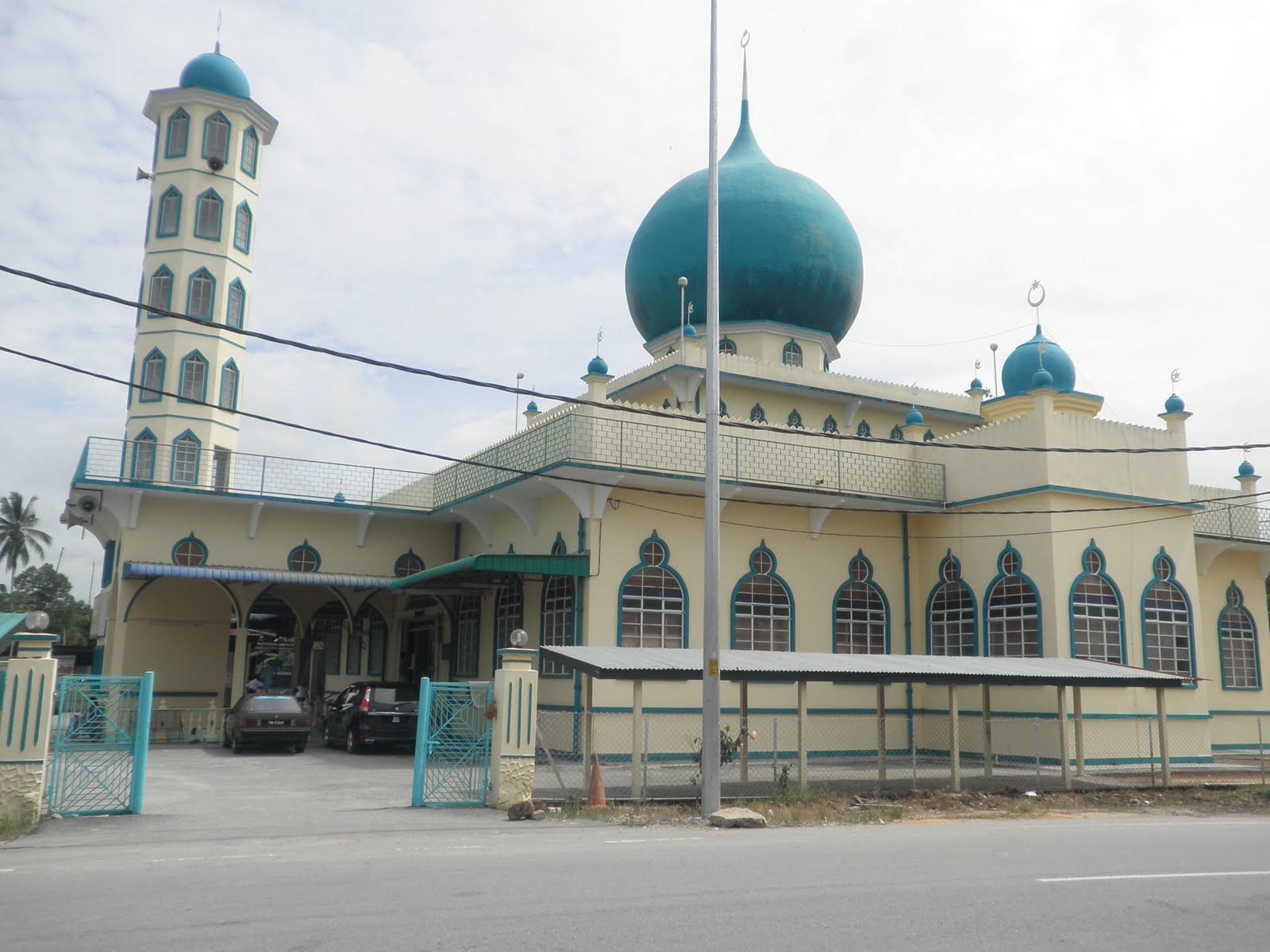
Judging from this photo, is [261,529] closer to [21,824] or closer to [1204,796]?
[21,824]

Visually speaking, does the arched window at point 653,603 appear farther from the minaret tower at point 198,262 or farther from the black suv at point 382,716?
the minaret tower at point 198,262

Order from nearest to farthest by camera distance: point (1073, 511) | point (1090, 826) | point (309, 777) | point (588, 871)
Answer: point (588, 871) < point (1090, 826) < point (309, 777) < point (1073, 511)

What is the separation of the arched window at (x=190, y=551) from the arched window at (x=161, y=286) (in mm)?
5840

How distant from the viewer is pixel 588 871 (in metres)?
8.07

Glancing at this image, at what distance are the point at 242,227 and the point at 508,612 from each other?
12.2 metres

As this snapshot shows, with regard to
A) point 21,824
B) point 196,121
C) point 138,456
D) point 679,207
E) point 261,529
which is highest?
point 196,121

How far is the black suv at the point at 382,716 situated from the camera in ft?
66.6

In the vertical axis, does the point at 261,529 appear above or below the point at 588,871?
above

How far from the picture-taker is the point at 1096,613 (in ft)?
65.2

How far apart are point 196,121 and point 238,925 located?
974 inches

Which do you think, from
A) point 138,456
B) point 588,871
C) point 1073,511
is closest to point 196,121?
point 138,456

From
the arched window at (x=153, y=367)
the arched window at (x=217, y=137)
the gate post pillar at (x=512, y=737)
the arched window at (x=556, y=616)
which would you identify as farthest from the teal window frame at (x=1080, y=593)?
the arched window at (x=217, y=137)

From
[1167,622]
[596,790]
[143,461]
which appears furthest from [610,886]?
[143,461]

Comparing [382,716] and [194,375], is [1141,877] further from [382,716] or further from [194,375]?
[194,375]
